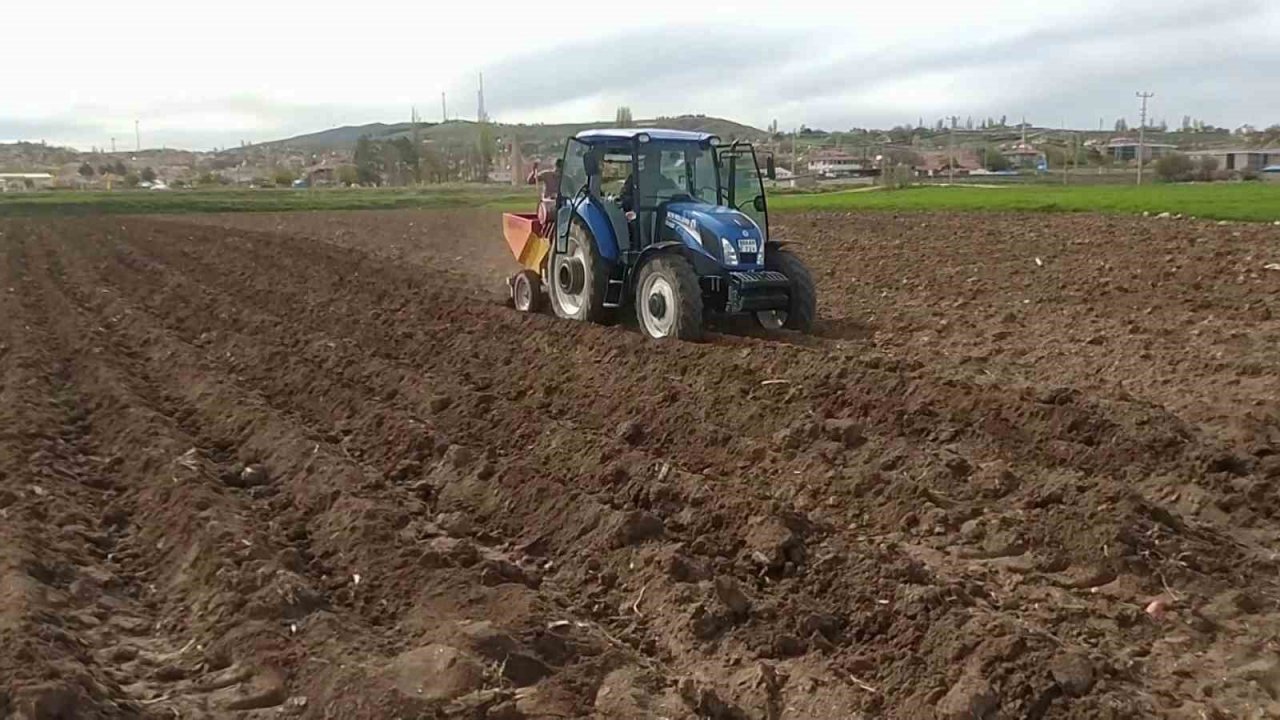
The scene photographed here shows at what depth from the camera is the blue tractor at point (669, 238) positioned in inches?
444

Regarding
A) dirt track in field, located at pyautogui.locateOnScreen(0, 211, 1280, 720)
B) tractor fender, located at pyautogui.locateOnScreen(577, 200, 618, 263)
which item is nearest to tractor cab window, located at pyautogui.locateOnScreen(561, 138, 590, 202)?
tractor fender, located at pyautogui.locateOnScreen(577, 200, 618, 263)

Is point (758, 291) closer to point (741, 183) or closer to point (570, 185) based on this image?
point (741, 183)

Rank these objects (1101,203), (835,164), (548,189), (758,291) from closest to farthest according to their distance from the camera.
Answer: (758,291), (548,189), (1101,203), (835,164)

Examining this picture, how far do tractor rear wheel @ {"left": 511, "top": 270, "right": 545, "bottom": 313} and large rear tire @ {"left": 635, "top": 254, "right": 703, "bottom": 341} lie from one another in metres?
2.42

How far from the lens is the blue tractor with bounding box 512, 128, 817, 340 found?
11.3 m

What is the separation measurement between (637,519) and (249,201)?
47.7 m

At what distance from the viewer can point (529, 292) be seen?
545 inches

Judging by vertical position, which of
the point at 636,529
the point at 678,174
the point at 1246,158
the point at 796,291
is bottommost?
the point at 636,529

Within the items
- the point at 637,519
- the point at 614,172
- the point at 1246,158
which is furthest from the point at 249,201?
the point at 1246,158

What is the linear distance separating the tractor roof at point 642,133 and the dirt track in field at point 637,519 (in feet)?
6.82

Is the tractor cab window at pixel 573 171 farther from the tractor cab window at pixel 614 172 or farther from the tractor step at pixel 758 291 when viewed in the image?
the tractor step at pixel 758 291

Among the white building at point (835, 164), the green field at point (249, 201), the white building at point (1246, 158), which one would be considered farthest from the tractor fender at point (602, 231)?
the white building at point (1246, 158)

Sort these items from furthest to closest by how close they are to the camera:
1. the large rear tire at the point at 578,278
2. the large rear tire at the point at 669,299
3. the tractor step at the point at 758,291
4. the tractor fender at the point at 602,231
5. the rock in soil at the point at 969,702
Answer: the large rear tire at the point at 578,278 < the tractor fender at the point at 602,231 < the tractor step at the point at 758,291 < the large rear tire at the point at 669,299 < the rock in soil at the point at 969,702

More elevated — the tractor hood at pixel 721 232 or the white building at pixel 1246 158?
the white building at pixel 1246 158
